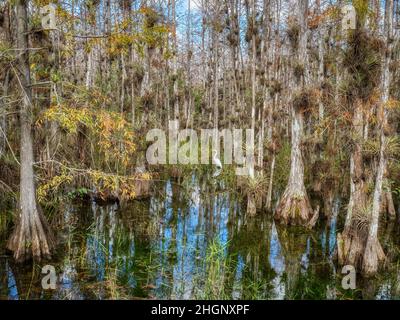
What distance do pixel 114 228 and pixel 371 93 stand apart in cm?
652

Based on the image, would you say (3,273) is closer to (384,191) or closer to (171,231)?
(171,231)

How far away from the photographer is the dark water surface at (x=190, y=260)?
5723mm

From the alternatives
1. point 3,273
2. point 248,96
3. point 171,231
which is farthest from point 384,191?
point 248,96

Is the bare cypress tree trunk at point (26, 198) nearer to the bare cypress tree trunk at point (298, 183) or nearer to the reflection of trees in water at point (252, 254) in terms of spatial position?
the reflection of trees in water at point (252, 254)

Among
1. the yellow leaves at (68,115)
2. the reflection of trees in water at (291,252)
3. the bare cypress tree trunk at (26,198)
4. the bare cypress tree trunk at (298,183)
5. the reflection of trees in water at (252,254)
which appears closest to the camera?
the yellow leaves at (68,115)

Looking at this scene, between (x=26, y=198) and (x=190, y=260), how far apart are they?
133 inches

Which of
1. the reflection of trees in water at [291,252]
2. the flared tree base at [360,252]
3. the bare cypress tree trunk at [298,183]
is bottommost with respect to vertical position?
the reflection of trees in water at [291,252]

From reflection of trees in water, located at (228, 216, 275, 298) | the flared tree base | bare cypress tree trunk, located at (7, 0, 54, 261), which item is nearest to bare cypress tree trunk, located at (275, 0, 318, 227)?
reflection of trees in water, located at (228, 216, 275, 298)

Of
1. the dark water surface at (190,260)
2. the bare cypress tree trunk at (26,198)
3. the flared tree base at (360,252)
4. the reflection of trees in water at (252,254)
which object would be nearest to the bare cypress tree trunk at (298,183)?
the dark water surface at (190,260)

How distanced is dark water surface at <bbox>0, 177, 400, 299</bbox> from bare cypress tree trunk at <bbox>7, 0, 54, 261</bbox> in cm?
30

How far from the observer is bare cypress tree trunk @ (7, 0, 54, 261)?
6.45 m

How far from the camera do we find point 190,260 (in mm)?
6938

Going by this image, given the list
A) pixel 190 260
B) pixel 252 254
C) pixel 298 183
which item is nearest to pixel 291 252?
pixel 252 254

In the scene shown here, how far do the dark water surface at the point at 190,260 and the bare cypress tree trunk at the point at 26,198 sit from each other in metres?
0.30
